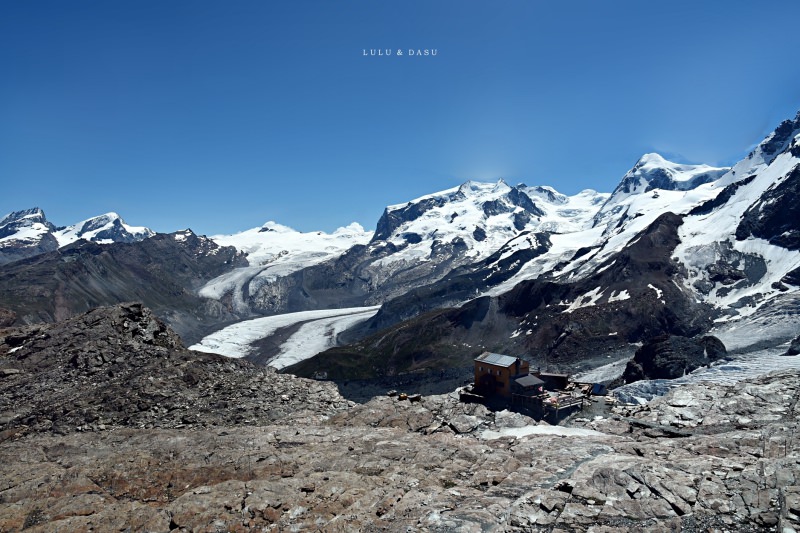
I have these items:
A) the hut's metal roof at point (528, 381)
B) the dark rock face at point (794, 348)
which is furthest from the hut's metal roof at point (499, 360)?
the dark rock face at point (794, 348)

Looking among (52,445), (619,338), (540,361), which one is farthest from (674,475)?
(619,338)

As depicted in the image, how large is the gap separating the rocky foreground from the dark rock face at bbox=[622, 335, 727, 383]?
3044 inches

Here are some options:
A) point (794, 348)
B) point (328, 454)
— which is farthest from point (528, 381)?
point (794, 348)

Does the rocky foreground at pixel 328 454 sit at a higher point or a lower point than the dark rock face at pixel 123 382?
lower

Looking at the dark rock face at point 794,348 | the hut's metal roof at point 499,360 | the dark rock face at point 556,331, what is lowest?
the dark rock face at point 794,348

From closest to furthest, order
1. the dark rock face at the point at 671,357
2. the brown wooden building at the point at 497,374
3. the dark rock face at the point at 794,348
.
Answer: the brown wooden building at the point at 497,374, the dark rock face at the point at 794,348, the dark rock face at the point at 671,357

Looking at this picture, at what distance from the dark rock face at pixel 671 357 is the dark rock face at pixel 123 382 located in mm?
100312

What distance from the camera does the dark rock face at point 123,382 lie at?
3228 centimetres

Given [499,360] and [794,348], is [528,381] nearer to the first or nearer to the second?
[499,360]

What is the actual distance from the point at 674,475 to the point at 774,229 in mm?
229885

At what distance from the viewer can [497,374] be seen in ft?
178

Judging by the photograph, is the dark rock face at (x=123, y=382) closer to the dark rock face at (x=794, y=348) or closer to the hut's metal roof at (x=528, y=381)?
the hut's metal roof at (x=528, y=381)

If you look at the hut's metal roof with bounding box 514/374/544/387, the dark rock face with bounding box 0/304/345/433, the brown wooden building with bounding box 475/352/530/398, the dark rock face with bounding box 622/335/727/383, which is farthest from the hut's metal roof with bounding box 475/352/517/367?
the dark rock face with bounding box 622/335/727/383

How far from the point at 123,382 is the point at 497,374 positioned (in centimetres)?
3784
